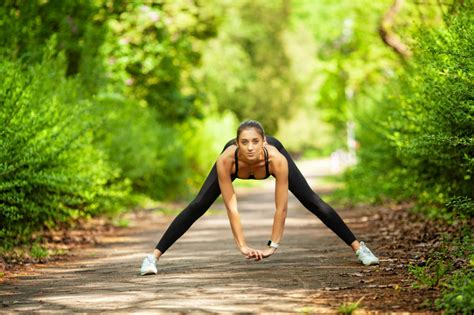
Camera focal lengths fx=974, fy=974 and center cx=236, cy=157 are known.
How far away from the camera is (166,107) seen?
29531 mm

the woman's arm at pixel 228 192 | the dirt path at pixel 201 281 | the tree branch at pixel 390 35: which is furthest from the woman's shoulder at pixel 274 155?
the tree branch at pixel 390 35

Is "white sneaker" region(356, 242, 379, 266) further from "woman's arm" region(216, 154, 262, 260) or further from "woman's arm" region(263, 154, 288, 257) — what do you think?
"woman's arm" region(216, 154, 262, 260)

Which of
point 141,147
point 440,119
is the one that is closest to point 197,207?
point 440,119

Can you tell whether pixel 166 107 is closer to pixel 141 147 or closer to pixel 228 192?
pixel 141 147

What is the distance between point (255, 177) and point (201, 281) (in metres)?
1.41

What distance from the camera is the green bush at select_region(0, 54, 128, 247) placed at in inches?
468

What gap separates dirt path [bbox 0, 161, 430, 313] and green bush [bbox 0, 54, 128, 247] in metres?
0.90

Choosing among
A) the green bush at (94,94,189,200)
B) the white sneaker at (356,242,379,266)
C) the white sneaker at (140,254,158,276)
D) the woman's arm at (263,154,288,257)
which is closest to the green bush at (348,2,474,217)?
the white sneaker at (356,242,379,266)

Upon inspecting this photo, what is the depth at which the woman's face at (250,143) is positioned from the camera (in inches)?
378

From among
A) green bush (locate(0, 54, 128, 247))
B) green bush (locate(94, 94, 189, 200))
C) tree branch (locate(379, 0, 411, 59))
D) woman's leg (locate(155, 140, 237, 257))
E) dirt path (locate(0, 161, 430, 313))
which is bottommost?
dirt path (locate(0, 161, 430, 313))

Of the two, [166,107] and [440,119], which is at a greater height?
[166,107]

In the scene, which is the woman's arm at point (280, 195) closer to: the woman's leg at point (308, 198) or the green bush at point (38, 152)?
the woman's leg at point (308, 198)

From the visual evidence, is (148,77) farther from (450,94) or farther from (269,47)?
(269,47)

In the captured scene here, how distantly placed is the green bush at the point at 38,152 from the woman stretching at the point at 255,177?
2.31 meters
